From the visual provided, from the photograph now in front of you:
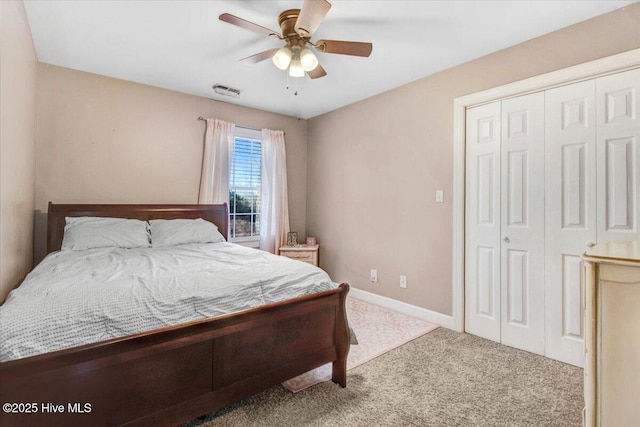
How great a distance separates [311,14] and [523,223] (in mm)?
2196

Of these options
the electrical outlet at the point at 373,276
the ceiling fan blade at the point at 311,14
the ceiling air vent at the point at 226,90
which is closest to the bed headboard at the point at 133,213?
the ceiling air vent at the point at 226,90

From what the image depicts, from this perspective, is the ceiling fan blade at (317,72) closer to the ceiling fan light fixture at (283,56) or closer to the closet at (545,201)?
the ceiling fan light fixture at (283,56)

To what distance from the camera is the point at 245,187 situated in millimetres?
4199

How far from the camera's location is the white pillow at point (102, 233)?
103 inches

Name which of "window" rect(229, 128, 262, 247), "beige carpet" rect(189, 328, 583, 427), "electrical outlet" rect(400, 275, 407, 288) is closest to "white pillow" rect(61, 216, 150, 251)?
"window" rect(229, 128, 262, 247)

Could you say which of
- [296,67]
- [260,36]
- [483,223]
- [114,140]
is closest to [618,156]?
[483,223]

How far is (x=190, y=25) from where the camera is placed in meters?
2.29

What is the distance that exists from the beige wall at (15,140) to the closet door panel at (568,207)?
11.4 ft

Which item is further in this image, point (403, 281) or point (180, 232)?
point (403, 281)

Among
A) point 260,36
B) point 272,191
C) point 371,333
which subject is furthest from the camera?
point 272,191

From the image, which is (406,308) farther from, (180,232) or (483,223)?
(180,232)

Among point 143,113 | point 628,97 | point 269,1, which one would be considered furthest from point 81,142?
point 628,97

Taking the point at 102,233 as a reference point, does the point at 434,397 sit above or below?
below

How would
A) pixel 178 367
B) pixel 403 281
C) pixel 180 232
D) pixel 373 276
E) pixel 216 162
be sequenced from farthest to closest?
1. pixel 216 162
2. pixel 373 276
3. pixel 403 281
4. pixel 180 232
5. pixel 178 367
